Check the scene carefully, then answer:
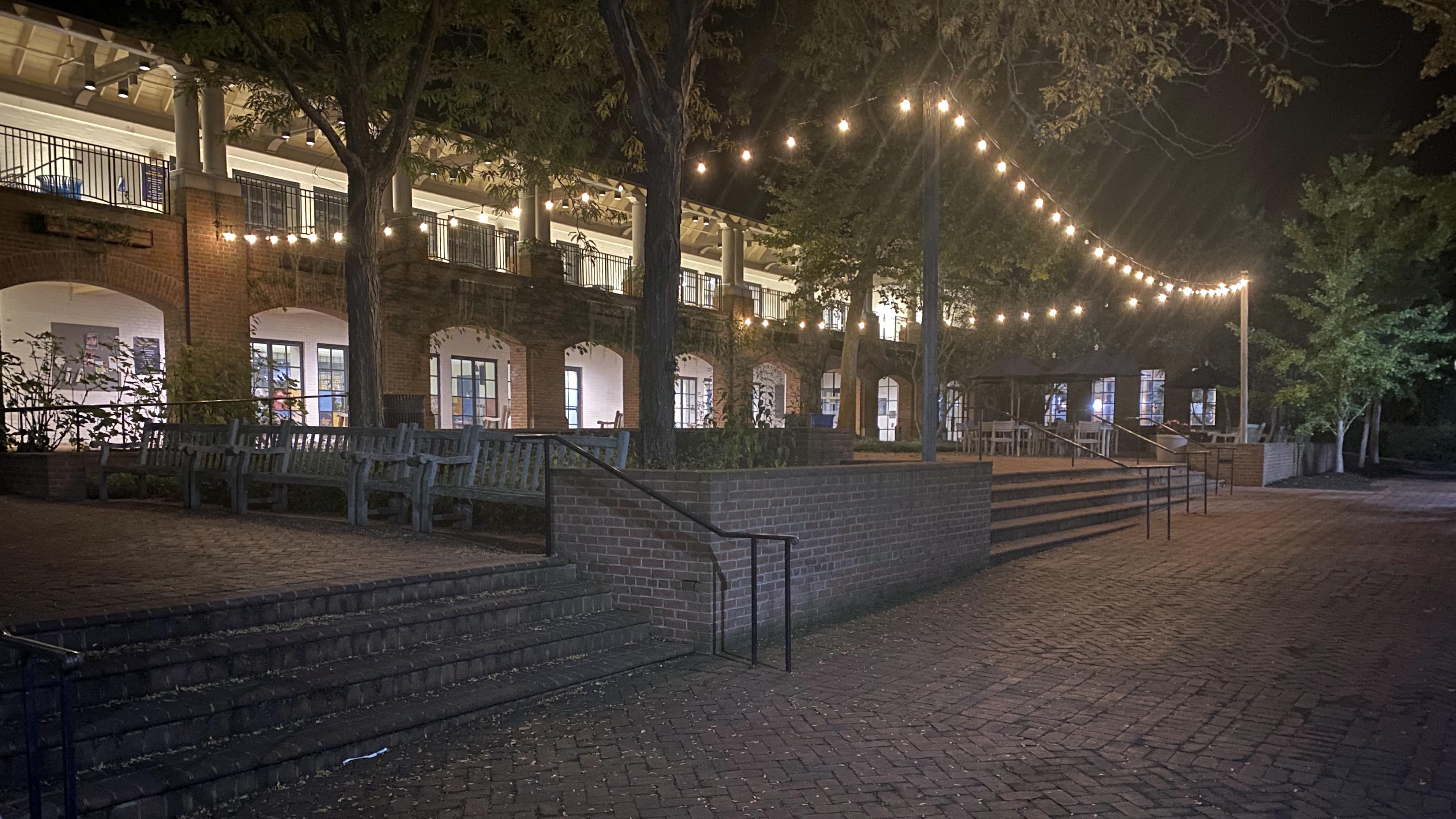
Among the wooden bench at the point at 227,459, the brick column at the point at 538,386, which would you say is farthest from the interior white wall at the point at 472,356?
the wooden bench at the point at 227,459

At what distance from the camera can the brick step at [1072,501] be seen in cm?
1084

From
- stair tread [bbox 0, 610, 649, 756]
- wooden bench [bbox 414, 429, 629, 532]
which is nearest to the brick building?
wooden bench [bbox 414, 429, 629, 532]

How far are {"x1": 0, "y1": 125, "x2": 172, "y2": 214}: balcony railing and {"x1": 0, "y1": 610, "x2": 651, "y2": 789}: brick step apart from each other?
12709mm

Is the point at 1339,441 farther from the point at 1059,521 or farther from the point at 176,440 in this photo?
the point at 176,440

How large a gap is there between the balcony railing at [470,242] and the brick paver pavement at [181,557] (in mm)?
11433

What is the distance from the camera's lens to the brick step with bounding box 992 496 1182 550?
33.7 ft

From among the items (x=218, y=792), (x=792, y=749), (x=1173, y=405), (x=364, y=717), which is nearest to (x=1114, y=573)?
(x=792, y=749)

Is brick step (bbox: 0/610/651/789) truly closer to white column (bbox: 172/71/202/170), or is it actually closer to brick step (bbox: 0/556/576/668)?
brick step (bbox: 0/556/576/668)

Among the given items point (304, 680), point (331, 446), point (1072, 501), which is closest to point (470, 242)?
point (331, 446)

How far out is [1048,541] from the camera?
35.2 feet

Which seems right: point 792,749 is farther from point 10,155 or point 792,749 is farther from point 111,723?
point 10,155

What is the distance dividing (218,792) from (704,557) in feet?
10.4

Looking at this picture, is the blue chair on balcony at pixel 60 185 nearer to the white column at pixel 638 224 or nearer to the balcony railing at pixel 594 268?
the balcony railing at pixel 594 268

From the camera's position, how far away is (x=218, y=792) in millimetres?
3584
